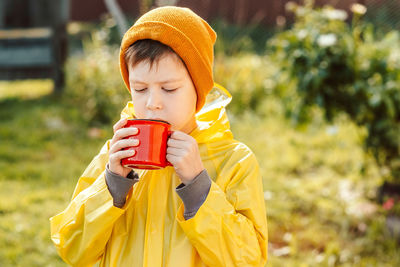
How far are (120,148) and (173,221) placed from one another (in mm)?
299

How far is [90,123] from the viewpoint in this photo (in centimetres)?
545

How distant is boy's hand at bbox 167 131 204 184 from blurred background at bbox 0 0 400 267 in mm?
1800

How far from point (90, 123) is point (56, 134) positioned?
467mm

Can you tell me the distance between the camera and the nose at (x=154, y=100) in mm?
1454

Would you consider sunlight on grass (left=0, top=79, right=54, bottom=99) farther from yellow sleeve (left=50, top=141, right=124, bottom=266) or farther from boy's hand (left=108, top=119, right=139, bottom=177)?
boy's hand (left=108, top=119, right=139, bottom=177)

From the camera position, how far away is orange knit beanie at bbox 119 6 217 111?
1500 mm

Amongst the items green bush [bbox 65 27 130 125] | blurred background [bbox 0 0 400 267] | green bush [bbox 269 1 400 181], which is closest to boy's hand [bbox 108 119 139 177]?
blurred background [bbox 0 0 400 267]

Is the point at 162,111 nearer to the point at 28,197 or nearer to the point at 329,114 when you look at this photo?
the point at 329,114

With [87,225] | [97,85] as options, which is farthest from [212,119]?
[97,85]

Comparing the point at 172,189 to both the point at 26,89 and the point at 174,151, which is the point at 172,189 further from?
the point at 26,89

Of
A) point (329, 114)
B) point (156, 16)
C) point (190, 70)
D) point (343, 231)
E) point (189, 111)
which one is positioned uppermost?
point (156, 16)

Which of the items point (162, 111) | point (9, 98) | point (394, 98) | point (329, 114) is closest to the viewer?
point (162, 111)

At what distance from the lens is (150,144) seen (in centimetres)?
134

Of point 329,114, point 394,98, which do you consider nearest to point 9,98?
point 329,114
